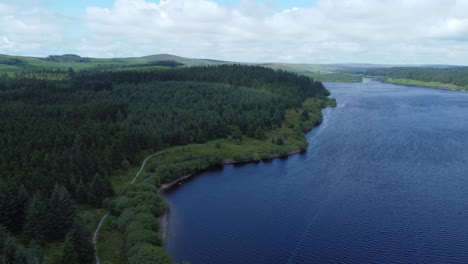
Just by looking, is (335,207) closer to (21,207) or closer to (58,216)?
(58,216)

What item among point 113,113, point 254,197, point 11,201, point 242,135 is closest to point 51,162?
point 11,201

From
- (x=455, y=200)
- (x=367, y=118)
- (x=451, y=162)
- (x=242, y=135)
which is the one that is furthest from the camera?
(x=367, y=118)

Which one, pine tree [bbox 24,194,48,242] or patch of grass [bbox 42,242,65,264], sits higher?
pine tree [bbox 24,194,48,242]

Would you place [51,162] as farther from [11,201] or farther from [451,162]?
[451,162]

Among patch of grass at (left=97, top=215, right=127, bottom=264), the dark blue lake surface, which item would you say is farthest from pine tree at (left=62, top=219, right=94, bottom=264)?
the dark blue lake surface

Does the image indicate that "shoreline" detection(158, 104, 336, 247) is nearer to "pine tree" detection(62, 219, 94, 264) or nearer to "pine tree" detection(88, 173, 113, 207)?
"pine tree" detection(88, 173, 113, 207)

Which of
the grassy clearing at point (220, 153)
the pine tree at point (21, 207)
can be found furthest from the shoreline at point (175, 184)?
the pine tree at point (21, 207)
